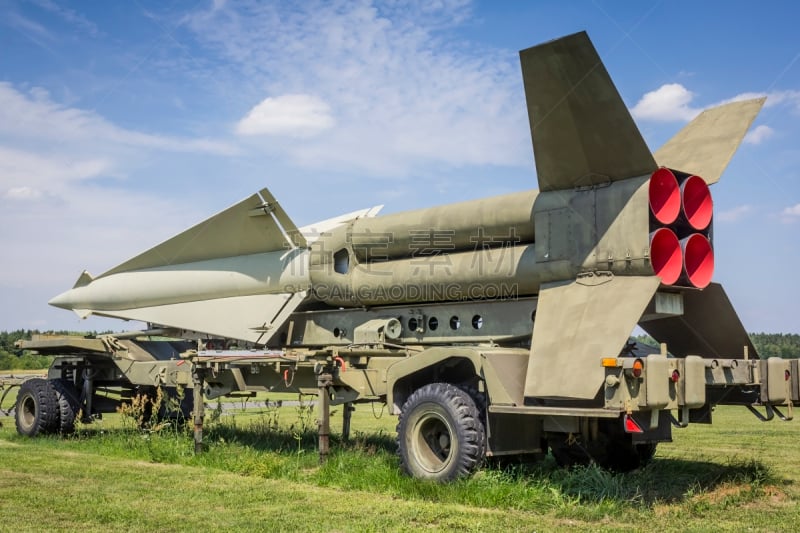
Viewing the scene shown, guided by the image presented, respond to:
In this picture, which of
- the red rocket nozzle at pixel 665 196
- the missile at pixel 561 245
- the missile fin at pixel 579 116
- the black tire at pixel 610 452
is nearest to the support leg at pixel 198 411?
the missile at pixel 561 245

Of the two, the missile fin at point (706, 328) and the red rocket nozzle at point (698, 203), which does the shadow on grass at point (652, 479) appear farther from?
the red rocket nozzle at point (698, 203)

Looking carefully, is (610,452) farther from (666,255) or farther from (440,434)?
(666,255)

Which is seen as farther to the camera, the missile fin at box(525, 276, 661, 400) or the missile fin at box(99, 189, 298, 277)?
the missile fin at box(99, 189, 298, 277)

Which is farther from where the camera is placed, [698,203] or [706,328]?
[706,328]

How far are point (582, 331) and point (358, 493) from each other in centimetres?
277

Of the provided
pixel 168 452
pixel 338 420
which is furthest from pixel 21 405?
pixel 338 420

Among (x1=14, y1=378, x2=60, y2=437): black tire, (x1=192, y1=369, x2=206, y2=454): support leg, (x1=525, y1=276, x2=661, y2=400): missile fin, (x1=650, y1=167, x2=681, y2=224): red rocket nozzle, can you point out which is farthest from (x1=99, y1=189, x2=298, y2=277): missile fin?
(x1=650, y1=167, x2=681, y2=224): red rocket nozzle

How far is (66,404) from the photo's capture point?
13297mm

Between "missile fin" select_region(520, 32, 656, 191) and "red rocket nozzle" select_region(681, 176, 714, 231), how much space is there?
2.39ft

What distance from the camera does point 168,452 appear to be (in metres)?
10.7

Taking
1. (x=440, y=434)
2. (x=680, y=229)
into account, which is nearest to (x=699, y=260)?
(x=680, y=229)

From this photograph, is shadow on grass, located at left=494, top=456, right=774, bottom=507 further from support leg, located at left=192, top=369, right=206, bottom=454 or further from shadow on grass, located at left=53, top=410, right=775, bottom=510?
support leg, located at left=192, top=369, right=206, bottom=454

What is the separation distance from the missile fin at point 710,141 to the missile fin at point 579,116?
111 cm

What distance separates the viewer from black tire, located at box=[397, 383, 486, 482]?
7613 mm
